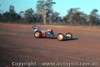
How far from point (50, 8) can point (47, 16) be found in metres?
2.52

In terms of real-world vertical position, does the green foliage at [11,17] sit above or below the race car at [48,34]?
above

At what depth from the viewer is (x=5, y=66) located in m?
6.18

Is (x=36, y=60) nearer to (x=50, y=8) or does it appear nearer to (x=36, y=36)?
(x=36, y=36)

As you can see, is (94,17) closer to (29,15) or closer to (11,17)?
(29,15)

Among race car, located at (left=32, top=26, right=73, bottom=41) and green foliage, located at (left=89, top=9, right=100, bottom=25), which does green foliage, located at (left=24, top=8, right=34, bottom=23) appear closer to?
green foliage, located at (left=89, top=9, right=100, bottom=25)

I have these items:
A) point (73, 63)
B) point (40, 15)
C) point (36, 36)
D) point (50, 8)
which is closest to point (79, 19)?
point (50, 8)

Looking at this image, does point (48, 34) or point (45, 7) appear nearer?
point (48, 34)

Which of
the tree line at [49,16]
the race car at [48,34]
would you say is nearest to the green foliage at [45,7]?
the tree line at [49,16]

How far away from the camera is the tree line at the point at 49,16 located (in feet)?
118

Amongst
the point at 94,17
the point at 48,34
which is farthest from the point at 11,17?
the point at 48,34

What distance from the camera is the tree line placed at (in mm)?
35991

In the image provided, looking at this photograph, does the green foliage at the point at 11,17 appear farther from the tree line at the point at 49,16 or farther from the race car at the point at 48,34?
the race car at the point at 48,34

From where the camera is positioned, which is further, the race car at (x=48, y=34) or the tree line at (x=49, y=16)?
the tree line at (x=49, y=16)

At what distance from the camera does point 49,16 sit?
46.2 meters
